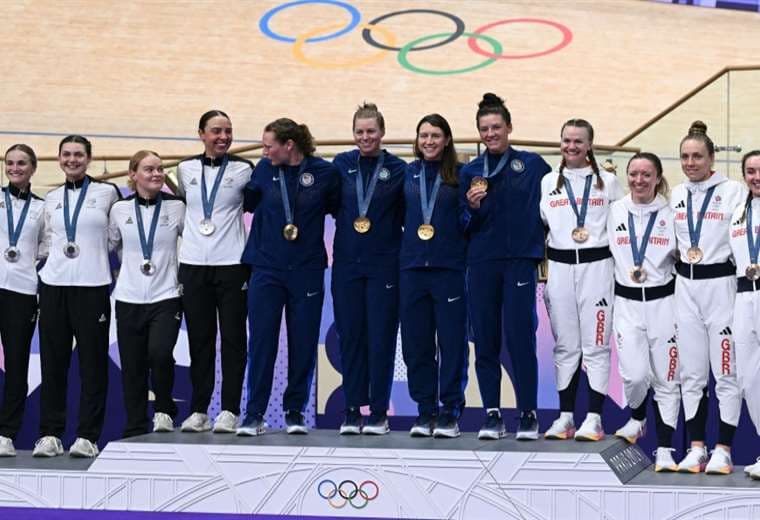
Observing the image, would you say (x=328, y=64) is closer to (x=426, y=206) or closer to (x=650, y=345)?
(x=426, y=206)

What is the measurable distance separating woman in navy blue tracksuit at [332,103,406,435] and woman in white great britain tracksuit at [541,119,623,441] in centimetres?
85

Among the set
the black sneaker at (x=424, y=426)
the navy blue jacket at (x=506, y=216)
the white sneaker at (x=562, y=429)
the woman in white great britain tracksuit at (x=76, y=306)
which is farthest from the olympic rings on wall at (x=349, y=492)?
the woman in white great britain tracksuit at (x=76, y=306)

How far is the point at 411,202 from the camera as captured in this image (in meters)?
6.46

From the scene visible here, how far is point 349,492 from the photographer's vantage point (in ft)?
20.6

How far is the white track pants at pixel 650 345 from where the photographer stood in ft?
20.6

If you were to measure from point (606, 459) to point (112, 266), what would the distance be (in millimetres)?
3950

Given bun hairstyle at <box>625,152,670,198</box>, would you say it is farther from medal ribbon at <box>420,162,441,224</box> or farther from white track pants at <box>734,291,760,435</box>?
medal ribbon at <box>420,162,441,224</box>

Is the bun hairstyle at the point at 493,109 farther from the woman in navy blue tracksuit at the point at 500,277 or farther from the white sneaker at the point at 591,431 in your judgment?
the white sneaker at the point at 591,431

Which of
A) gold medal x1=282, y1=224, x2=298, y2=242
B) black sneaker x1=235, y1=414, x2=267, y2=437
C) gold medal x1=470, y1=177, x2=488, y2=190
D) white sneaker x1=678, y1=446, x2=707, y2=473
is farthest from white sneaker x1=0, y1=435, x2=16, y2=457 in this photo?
white sneaker x1=678, y1=446, x2=707, y2=473

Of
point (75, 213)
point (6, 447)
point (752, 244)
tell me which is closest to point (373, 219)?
point (75, 213)

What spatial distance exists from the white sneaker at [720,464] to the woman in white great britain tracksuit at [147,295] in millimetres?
2997

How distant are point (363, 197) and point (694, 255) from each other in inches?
70.8

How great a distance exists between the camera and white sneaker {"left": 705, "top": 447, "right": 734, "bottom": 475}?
6113 millimetres

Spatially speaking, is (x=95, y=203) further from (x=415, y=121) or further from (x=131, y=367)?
(x=415, y=121)
